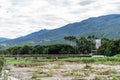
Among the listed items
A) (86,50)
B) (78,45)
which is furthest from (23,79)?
(78,45)

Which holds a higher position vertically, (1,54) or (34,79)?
(1,54)

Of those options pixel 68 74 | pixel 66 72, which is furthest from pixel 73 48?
pixel 68 74

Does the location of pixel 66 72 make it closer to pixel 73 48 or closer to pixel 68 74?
pixel 68 74

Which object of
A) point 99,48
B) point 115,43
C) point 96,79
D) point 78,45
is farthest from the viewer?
point 78,45

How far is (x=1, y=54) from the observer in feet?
38.9

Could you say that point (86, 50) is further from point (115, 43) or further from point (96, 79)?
point (96, 79)

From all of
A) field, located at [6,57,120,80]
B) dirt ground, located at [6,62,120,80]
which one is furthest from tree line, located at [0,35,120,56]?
dirt ground, located at [6,62,120,80]

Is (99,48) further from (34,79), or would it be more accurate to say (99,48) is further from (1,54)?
(1,54)

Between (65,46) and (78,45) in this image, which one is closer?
(65,46)

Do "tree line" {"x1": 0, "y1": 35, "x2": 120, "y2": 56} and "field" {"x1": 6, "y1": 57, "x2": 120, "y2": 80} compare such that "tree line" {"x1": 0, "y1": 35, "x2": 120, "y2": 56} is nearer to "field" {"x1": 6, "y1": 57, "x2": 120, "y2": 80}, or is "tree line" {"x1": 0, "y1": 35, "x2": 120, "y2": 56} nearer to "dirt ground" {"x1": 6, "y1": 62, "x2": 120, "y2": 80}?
"field" {"x1": 6, "y1": 57, "x2": 120, "y2": 80}

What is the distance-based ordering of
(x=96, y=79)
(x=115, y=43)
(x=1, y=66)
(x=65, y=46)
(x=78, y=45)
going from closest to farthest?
(x=1, y=66) < (x=96, y=79) < (x=115, y=43) < (x=65, y=46) < (x=78, y=45)

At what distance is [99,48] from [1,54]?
4147 inches

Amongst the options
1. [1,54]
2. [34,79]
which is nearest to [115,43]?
[34,79]

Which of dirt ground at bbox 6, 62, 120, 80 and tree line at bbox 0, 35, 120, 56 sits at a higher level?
tree line at bbox 0, 35, 120, 56
